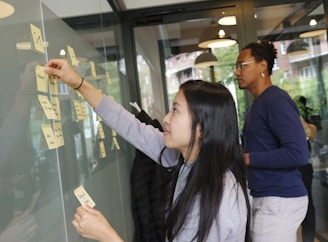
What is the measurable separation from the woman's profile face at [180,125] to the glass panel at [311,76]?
1.87 m

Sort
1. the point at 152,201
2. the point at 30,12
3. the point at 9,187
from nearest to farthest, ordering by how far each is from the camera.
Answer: the point at 9,187, the point at 30,12, the point at 152,201

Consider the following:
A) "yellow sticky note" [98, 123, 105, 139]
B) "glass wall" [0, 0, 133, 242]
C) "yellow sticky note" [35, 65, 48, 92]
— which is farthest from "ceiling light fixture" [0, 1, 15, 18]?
"yellow sticky note" [98, 123, 105, 139]

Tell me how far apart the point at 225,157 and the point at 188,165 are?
5.6 inches

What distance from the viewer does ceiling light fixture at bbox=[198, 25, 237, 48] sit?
270 cm

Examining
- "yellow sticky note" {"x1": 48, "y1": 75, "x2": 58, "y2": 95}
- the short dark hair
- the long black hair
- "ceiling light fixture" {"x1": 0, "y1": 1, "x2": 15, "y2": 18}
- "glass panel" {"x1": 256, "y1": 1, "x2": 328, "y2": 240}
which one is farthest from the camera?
"glass panel" {"x1": 256, "y1": 1, "x2": 328, "y2": 240}

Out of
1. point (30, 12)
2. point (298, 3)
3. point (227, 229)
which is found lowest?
point (227, 229)

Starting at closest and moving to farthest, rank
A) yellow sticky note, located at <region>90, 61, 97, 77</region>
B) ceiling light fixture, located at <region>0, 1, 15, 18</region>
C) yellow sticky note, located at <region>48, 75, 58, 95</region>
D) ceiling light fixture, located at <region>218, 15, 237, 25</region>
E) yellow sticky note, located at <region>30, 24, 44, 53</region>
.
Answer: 1. ceiling light fixture, located at <region>0, 1, 15, 18</region>
2. yellow sticky note, located at <region>30, 24, 44, 53</region>
3. yellow sticky note, located at <region>48, 75, 58, 95</region>
4. yellow sticky note, located at <region>90, 61, 97, 77</region>
5. ceiling light fixture, located at <region>218, 15, 237, 25</region>

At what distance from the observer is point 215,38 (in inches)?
107

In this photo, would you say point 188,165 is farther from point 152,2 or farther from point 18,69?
point 152,2

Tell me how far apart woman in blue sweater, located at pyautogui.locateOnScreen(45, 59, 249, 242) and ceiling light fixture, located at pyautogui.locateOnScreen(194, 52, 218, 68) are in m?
1.58

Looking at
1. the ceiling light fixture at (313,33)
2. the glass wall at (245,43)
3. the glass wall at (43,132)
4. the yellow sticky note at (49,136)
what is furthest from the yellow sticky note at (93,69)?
the ceiling light fixture at (313,33)

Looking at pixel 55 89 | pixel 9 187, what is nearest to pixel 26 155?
pixel 9 187

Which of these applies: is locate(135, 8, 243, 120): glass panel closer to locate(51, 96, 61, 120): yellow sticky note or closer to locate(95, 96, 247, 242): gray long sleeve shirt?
locate(95, 96, 247, 242): gray long sleeve shirt

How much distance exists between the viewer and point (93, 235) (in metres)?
0.94
